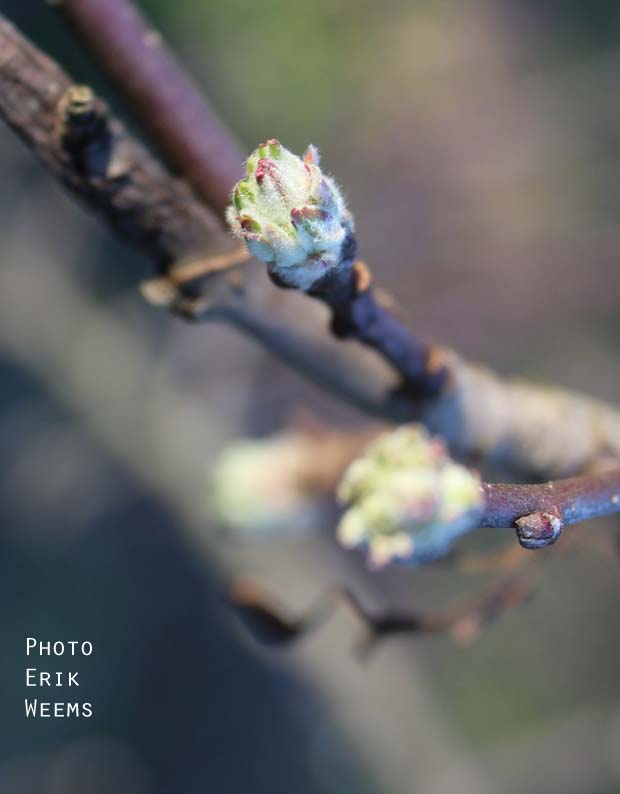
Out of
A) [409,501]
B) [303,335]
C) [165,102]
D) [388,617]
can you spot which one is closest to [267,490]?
[388,617]

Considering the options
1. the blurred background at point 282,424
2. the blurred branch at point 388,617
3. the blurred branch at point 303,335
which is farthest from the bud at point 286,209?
the blurred background at point 282,424

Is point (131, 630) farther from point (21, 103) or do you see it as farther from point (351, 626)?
point (21, 103)

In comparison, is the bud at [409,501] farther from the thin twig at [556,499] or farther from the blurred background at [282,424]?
the blurred background at [282,424]

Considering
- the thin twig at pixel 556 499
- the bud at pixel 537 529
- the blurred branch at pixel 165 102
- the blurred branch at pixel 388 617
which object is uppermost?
the blurred branch at pixel 165 102

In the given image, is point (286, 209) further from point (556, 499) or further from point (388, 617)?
point (388, 617)

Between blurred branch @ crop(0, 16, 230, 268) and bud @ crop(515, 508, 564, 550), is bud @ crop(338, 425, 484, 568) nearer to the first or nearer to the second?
bud @ crop(515, 508, 564, 550)

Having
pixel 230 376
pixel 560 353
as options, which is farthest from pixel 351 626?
pixel 560 353
